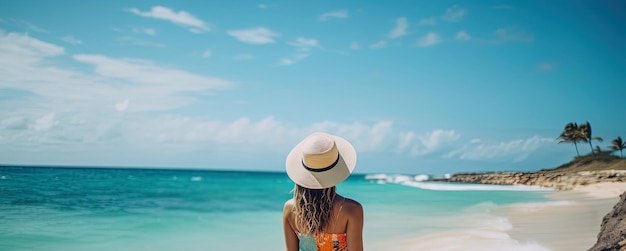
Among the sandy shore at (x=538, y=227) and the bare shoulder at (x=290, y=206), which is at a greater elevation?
the bare shoulder at (x=290, y=206)

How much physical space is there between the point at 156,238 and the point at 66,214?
473cm

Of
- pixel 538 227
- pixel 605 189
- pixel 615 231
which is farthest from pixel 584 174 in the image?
pixel 615 231

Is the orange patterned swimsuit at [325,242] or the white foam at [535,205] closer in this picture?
the orange patterned swimsuit at [325,242]

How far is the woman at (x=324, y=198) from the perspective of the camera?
242 cm

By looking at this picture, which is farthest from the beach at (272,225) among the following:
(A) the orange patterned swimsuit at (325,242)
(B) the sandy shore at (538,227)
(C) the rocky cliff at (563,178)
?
(A) the orange patterned swimsuit at (325,242)

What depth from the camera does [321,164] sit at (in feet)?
7.94

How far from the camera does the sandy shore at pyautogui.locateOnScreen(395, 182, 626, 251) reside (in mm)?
8086

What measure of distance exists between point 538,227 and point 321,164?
8445mm

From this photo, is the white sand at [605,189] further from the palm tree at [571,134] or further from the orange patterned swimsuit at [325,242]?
the orange patterned swimsuit at [325,242]

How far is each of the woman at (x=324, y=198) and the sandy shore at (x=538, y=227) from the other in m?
5.81

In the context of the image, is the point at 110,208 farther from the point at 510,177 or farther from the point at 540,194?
the point at 510,177

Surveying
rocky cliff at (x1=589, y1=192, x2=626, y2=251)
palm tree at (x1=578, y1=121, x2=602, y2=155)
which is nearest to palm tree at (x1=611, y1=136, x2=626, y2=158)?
palm tree at (x1=578, y1=121, x2=602, y2=155)

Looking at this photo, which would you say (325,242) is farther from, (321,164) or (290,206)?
(321,164)

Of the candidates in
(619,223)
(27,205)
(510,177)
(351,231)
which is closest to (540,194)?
(510,177)
